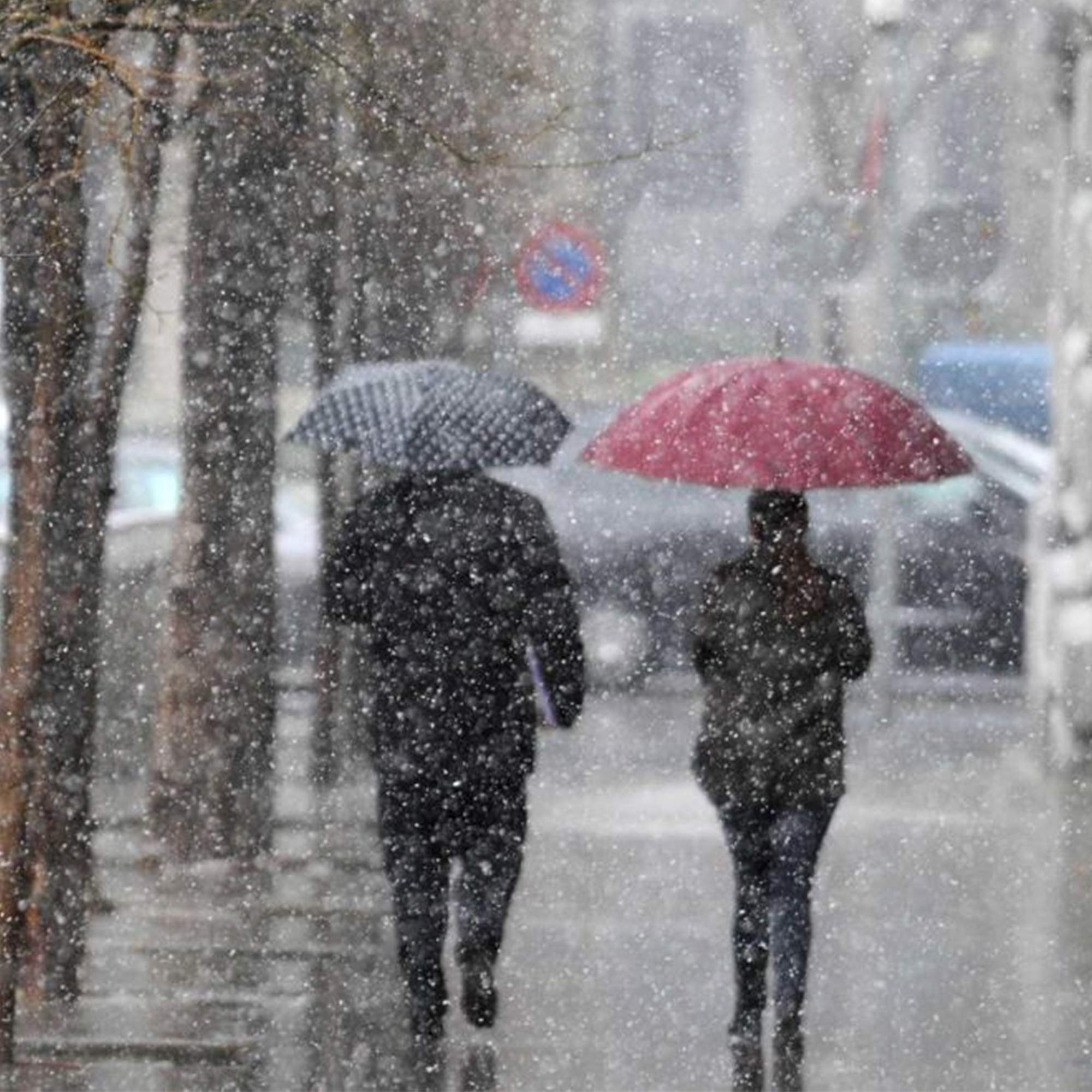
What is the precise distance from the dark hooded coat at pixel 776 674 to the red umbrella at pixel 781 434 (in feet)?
1.00

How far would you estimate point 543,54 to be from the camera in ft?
65.2

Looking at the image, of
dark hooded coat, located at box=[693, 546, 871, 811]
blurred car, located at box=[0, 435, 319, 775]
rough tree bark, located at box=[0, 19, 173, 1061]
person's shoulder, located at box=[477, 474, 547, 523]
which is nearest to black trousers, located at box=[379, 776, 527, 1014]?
dark hooded coat, located at box=[693, 546, 871, 811]

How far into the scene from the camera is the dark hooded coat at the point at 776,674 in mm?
7867

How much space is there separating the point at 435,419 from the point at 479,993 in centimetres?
152

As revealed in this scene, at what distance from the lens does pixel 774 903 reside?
8078 millimetres

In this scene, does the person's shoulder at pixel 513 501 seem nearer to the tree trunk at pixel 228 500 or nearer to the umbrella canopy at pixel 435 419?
the umbrella canopy at pixel 435 419

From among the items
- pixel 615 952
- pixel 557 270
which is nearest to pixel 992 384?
pixel 557 270

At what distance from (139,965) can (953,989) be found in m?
2.41

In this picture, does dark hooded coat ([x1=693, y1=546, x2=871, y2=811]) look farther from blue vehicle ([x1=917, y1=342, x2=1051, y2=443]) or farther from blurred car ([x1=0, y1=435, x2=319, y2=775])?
blue vehicle ([x1=917, y1=342, x2=1051, y2=443])

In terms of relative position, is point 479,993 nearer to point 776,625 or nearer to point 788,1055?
point 788,1055

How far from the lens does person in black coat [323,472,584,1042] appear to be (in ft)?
26.3

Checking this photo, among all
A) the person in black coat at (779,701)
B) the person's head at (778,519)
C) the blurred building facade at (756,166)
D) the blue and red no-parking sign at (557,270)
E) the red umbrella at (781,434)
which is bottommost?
the person in black coat at (779,701)

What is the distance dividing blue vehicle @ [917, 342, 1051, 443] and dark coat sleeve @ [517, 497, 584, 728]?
25.7 metres

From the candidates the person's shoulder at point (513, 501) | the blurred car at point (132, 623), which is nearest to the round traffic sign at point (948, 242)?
the blurred car at point (132, 623)
